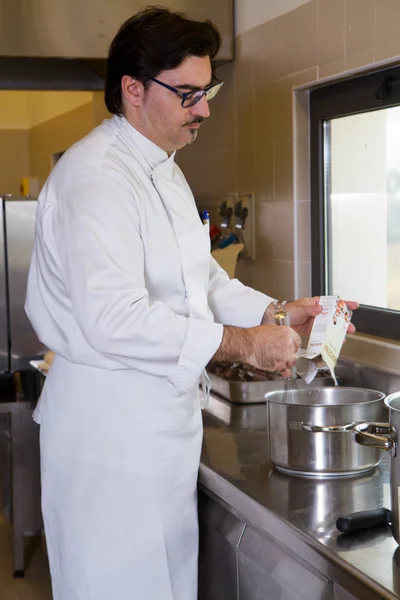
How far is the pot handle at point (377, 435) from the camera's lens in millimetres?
1254

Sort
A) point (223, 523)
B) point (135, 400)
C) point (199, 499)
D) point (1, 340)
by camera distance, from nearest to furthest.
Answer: point (135, 400), point (223, 523), point (199, 499), point (1, 340)

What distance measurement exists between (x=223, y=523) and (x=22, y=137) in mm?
5673

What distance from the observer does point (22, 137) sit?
22.4ft

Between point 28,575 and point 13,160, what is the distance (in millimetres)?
4448

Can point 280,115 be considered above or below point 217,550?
above

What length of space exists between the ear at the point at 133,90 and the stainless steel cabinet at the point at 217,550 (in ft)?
2.64

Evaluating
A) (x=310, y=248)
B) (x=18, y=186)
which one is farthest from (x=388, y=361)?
(x=18, y=186)

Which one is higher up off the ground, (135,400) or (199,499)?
(135,400)

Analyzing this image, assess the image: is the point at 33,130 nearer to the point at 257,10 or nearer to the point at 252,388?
the point at 257,10

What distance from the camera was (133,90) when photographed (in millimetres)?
1575

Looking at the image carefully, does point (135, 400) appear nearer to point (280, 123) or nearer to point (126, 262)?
point (126, 262)

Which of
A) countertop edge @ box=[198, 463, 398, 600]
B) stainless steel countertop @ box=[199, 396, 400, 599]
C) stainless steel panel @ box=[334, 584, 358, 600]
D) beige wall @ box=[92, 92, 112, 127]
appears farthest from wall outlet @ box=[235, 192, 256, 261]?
stainless steel panel @ box=[334, 584, 358, 600]

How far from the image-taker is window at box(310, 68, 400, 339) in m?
2.18

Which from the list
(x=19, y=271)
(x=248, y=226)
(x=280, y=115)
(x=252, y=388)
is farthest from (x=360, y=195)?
(x=19, y=271)
